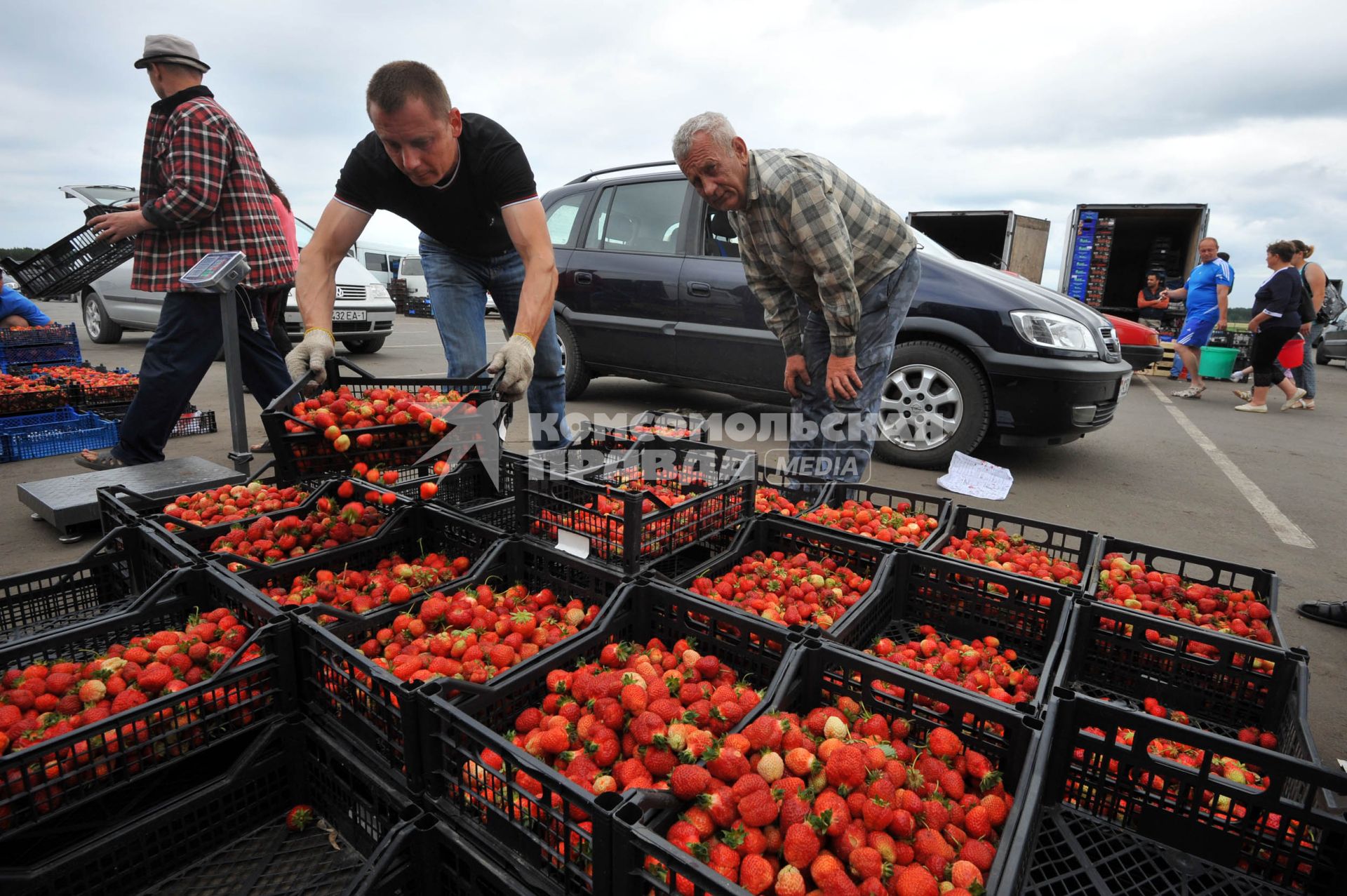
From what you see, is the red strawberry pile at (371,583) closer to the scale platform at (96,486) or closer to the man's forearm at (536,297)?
the man's forearm at (536,297)

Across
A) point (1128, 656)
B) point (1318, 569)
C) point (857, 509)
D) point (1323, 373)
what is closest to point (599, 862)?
point (1128, 656)

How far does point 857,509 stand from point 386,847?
236cm

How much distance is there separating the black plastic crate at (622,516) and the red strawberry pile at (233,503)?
103 cm

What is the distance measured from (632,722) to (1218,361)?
1502cm

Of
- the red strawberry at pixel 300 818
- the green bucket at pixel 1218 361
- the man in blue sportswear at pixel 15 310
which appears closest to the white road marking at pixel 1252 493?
the red strawberry at pixel 300 818

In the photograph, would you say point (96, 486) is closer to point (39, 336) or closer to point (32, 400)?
point (32, 400)

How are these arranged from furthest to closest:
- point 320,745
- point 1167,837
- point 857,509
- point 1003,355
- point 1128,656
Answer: point 1003,355, point 857,509, point 1128,656, point 320,745, point 1167,837

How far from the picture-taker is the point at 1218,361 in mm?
12766

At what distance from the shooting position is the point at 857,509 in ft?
10.6

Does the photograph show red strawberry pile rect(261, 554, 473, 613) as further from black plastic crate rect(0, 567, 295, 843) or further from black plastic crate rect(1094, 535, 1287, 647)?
black plastic crate rect(1094, 535, 1287, 647)

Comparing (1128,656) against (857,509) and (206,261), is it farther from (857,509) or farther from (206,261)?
(206,261)

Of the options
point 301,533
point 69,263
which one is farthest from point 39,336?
point 301,533

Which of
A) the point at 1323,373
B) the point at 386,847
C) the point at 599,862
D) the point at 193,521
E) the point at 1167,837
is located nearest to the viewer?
the point at 599,862

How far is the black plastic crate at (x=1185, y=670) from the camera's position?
1907 millimetres
